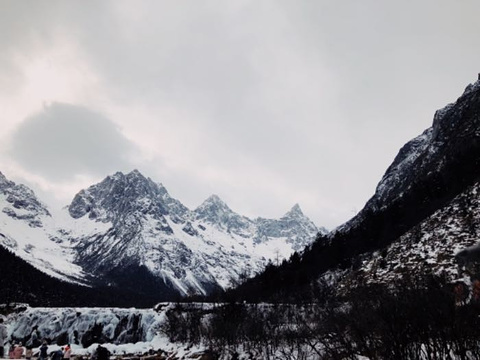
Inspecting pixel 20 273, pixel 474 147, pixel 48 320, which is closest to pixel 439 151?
pixel 474 147

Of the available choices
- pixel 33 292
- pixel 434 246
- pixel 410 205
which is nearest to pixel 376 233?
pixel 410 205

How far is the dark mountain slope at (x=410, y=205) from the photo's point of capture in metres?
81.2

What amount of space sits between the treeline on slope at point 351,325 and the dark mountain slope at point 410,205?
69.7 ft

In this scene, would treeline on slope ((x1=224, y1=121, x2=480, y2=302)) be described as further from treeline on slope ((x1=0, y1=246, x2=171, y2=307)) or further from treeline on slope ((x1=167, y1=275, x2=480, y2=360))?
treeline on slope ((x1=0, y1=246, x2=171, y2=307))

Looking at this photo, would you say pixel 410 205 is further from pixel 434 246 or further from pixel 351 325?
pixel 351 325

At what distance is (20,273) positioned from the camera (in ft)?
635

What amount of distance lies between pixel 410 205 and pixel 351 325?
72362 millimetres

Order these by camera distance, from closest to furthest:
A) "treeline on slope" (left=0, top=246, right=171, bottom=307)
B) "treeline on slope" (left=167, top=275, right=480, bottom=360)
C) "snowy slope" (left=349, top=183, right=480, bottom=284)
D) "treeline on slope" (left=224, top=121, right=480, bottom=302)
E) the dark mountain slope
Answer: "treeline on slope" (left=167, top=275, right=480, bottom=360) → "snowy slope" (left=349, top=183, right=480, bottom=284) → "treeline on slope" (left=224, top=121, right=480, bottom=302) → the dark mountain slope → "treeline on slope" (left=0, top=246, right=171, bottom=307)

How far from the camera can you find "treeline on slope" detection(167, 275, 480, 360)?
76.4ft

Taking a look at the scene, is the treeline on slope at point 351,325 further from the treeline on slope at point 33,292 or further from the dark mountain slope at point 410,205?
the treeline on slope at point 33,292

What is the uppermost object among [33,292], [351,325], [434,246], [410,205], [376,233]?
[33,292]

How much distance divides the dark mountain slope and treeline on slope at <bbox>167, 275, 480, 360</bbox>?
21242 mm

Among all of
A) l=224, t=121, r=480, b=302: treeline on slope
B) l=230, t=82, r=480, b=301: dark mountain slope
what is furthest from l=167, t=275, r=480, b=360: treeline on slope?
l=230, t=82, r=480, b=301: dark mountain slope

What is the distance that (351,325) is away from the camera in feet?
86.1
